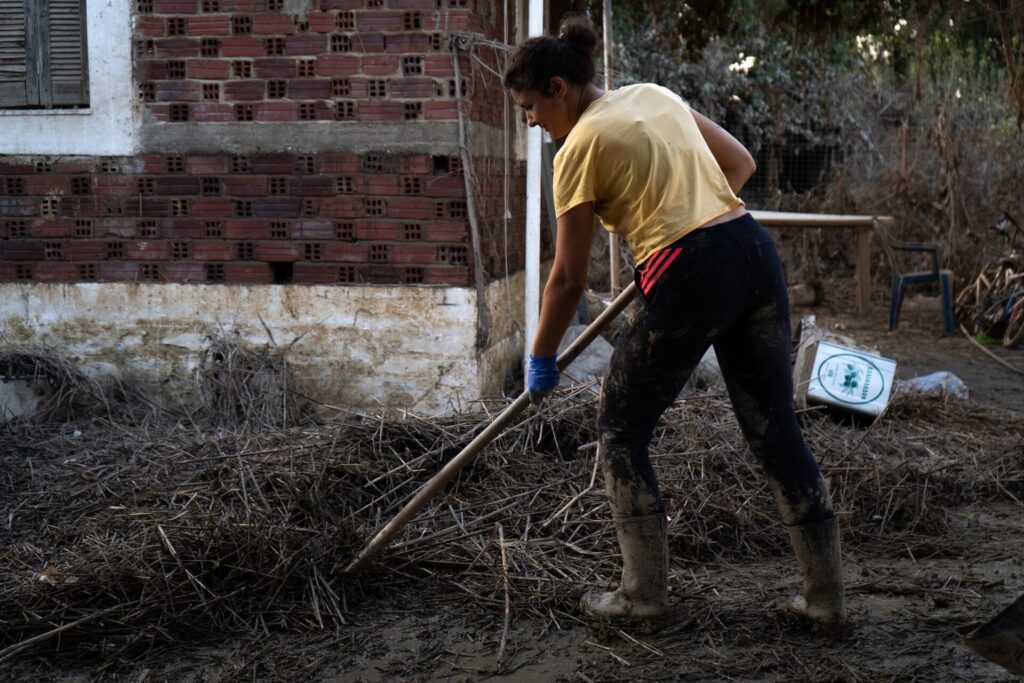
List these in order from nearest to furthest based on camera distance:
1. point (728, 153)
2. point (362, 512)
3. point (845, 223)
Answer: point (728, 153) < point (362, 512) < point (845, 223)

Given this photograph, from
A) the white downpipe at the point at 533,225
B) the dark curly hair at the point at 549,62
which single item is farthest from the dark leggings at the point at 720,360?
the white downpipe at the point at 533,225

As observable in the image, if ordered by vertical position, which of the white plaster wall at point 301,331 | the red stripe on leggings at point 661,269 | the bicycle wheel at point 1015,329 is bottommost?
the bicycle wheel at point 1015,329

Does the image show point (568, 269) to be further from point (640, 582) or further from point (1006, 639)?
point (1006, 639)

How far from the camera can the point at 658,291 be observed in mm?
3180

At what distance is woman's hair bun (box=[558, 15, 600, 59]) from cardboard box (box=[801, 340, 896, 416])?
135 inches

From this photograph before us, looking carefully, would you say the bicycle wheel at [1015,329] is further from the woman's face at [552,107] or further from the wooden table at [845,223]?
the woman's face at [552,107]

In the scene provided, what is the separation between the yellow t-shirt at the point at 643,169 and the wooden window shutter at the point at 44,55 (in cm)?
435

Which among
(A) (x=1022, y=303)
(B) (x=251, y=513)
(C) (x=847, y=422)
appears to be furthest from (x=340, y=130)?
(A) (x=1022, y=303)

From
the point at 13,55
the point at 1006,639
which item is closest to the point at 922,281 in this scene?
the point at 13,55

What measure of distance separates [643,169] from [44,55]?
15.6 feet

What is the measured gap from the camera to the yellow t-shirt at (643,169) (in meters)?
3.08

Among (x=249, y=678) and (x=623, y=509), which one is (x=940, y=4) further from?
(x=249, y=678)

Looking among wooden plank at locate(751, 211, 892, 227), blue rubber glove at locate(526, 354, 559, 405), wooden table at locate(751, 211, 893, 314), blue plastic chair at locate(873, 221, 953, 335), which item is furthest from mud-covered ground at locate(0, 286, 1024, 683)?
blue plastic chair at locate(873, 221, 953, 335)

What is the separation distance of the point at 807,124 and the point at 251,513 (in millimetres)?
14744
